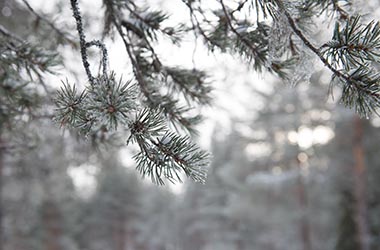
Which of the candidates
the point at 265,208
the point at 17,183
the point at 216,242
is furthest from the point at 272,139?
the point at 17,183

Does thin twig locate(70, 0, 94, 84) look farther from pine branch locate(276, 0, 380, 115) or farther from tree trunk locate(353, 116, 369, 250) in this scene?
tree trunk locate(353, 116, 369, 250)

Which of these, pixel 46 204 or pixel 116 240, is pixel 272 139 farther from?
pixel 116 240

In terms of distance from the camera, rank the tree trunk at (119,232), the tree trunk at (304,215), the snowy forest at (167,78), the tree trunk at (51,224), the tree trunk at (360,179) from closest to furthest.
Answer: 1. the snowy forest at (167,78)
2. the tree trunk at (360,179)
3. the tree trunk at (304,215)
4. the tree trunk at (51,224)
5. the tree trunk at (119,232)

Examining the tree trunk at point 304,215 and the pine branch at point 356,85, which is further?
the tree trunk at point 304,215

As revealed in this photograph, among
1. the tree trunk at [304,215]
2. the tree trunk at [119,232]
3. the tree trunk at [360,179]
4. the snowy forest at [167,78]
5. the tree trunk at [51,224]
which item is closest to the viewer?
the snowy forest at [167,78]

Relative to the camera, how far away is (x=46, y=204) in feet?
48.1

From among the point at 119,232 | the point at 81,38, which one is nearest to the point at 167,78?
the point at 81,38

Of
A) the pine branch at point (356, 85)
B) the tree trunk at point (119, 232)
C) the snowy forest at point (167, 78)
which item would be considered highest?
the tree trunk at point (119, 232)

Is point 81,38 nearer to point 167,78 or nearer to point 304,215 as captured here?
point 167,78

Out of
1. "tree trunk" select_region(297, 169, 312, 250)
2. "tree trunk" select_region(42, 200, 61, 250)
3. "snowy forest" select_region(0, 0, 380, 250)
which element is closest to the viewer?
"snowy forest" select_region(0, 0, 380, 250)

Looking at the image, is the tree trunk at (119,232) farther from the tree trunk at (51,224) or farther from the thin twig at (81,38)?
the thin twig at (81,38)

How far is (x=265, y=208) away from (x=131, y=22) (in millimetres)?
12472

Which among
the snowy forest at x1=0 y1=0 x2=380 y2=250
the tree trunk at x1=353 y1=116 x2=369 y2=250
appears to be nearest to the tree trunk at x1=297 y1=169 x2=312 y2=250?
the snowy forest at x1=0 y1=0 x2=380 y2=250

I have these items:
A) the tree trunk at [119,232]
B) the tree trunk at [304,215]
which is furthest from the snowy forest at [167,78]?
the tree trunk at [119,232]
